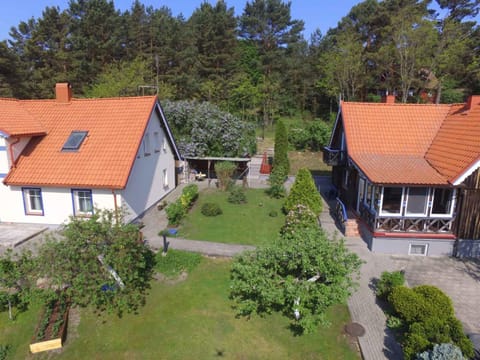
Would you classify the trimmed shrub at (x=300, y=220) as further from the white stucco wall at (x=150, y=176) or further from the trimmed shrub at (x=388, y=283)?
the white stucco wall at (x=150, y=176)

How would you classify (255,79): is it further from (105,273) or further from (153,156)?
(105,273)

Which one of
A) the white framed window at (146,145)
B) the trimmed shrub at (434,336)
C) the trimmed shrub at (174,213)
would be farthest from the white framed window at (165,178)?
the trimmed shrub at (434,336)

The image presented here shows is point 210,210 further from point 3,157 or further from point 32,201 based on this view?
point 3,157

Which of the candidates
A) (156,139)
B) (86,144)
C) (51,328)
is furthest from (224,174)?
(51,328)

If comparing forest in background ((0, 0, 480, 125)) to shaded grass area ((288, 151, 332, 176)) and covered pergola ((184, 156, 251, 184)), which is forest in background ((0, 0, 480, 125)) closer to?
covered pergola ((184, 156, 251, 184))

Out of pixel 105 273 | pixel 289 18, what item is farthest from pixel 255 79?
pixel 105 273

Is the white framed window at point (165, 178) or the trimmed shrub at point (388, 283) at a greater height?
the white framed window at point (165, 178)
